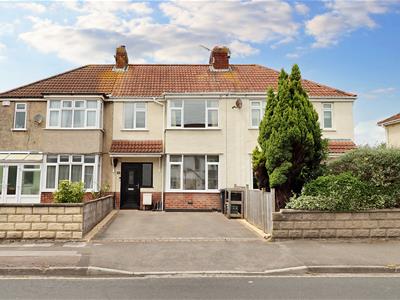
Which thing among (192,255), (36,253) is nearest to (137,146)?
(36,253)

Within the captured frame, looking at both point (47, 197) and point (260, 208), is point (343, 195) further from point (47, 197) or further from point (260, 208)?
point (47, 197)

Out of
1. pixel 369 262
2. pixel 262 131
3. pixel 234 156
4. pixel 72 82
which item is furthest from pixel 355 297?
pixel 72 82

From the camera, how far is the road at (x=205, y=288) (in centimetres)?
580

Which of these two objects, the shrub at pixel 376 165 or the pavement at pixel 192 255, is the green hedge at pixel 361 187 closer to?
the shrub at pixel 376 165

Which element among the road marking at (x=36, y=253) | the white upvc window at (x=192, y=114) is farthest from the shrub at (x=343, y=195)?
the white upvc window at (x=192, y=114)

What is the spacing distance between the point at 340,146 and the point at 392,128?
691 cm

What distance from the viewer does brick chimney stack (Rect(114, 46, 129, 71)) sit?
22.9 m

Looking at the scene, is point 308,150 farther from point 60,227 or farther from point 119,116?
point 119,116

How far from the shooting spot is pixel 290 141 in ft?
36.8

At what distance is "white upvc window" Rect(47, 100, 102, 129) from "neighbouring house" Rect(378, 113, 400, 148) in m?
16.9

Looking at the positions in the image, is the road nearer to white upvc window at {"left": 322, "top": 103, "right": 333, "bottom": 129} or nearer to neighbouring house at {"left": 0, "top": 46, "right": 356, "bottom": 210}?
neighbouring house at {"left": 0, "top": 46, "right": 356, "bottom": 210}

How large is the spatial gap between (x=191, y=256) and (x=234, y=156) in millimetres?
10793

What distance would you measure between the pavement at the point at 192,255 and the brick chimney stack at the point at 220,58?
13267mm

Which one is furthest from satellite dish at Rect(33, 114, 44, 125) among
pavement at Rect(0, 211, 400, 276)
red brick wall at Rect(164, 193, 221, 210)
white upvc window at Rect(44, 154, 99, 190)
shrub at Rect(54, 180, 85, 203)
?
pavement at Rect(0, 211, 400, 276)
